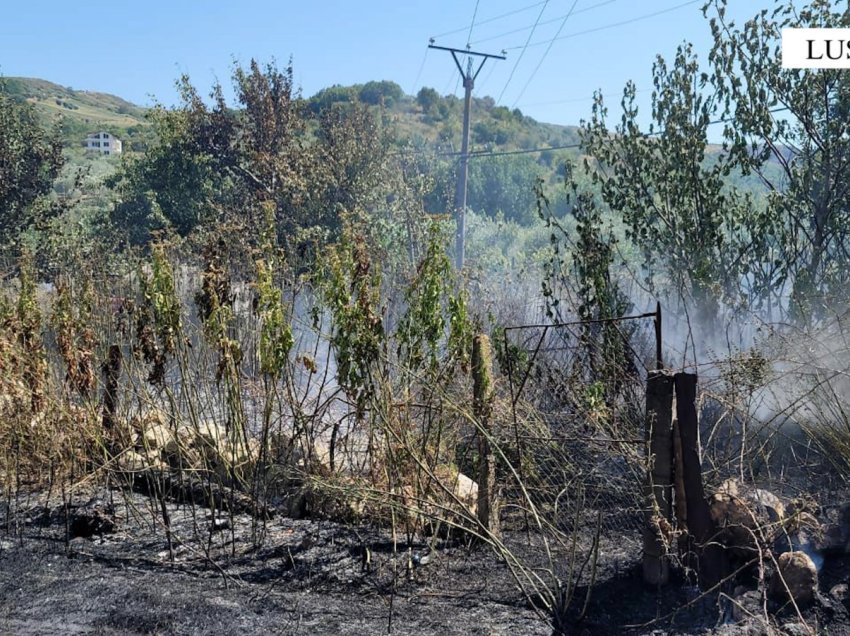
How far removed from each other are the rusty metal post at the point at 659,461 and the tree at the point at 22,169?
15.9 meters

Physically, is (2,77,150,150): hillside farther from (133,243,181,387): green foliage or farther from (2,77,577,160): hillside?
(133,243,181,387): green foliage

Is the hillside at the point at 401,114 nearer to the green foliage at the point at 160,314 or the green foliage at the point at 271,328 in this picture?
the green foliage at the point at 160,314

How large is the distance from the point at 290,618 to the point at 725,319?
6.36 m

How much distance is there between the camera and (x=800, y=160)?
841 cm

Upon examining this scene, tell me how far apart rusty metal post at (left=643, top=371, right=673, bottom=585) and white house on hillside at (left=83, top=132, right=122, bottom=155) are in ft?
197

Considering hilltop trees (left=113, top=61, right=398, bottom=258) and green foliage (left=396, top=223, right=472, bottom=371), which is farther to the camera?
hilltop trees (left=113, top=61, right=398, bottom=258)

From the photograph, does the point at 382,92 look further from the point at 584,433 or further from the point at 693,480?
the point at 693,480

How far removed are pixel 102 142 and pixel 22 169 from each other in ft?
156

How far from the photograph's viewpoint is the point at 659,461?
14.3 ft

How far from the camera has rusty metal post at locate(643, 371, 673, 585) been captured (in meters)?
4.31

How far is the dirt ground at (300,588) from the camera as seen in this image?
4.20 meters

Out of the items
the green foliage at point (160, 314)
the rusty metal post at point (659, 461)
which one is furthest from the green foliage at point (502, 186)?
the rusty metal post at point (659, 461)

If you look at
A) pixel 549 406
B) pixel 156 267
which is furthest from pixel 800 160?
pixel 156 267

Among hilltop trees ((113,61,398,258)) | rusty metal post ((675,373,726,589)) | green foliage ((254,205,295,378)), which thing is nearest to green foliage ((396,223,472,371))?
green foliage ((254,205,295,378))
